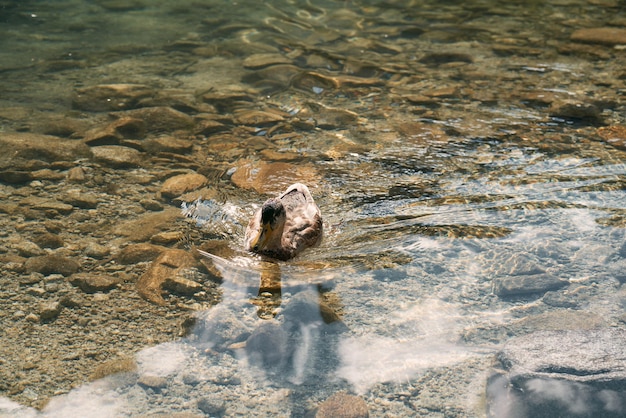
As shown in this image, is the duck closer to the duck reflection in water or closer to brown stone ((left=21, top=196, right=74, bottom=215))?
the duck reflection in water

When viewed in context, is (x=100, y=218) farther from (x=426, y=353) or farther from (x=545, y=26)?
(x=545, y=26)

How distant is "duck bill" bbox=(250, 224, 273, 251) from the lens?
16.2 ft

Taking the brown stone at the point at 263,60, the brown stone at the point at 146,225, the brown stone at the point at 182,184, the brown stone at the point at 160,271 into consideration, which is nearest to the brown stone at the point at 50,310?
the brown stone at the point at 160,271

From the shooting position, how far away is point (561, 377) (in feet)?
12.2

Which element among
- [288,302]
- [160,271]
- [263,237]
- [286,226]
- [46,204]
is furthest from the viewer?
[46,204]

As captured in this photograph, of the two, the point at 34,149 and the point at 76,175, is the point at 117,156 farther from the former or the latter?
the point at 34,149

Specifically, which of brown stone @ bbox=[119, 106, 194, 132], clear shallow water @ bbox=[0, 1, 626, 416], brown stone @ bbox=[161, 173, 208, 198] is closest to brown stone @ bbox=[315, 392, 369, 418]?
clear shallow water @ bbox=[0, 1, 626, 416]

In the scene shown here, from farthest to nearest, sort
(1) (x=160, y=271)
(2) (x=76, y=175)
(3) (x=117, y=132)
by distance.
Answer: (3) (x=117, y=132) < (2) (x=76, y=175) < (1) (x=160, y=271)

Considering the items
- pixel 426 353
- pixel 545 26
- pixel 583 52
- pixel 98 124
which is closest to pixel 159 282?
pixel 426 353

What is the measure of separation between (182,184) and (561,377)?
11.4 ft

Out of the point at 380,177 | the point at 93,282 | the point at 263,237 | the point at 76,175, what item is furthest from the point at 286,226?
the point at 76,175

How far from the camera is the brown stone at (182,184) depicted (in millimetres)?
5918

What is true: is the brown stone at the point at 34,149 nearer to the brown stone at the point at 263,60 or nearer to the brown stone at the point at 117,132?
the brown stone at the point at 117,132

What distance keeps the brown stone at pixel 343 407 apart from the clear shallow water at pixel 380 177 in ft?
0.24
